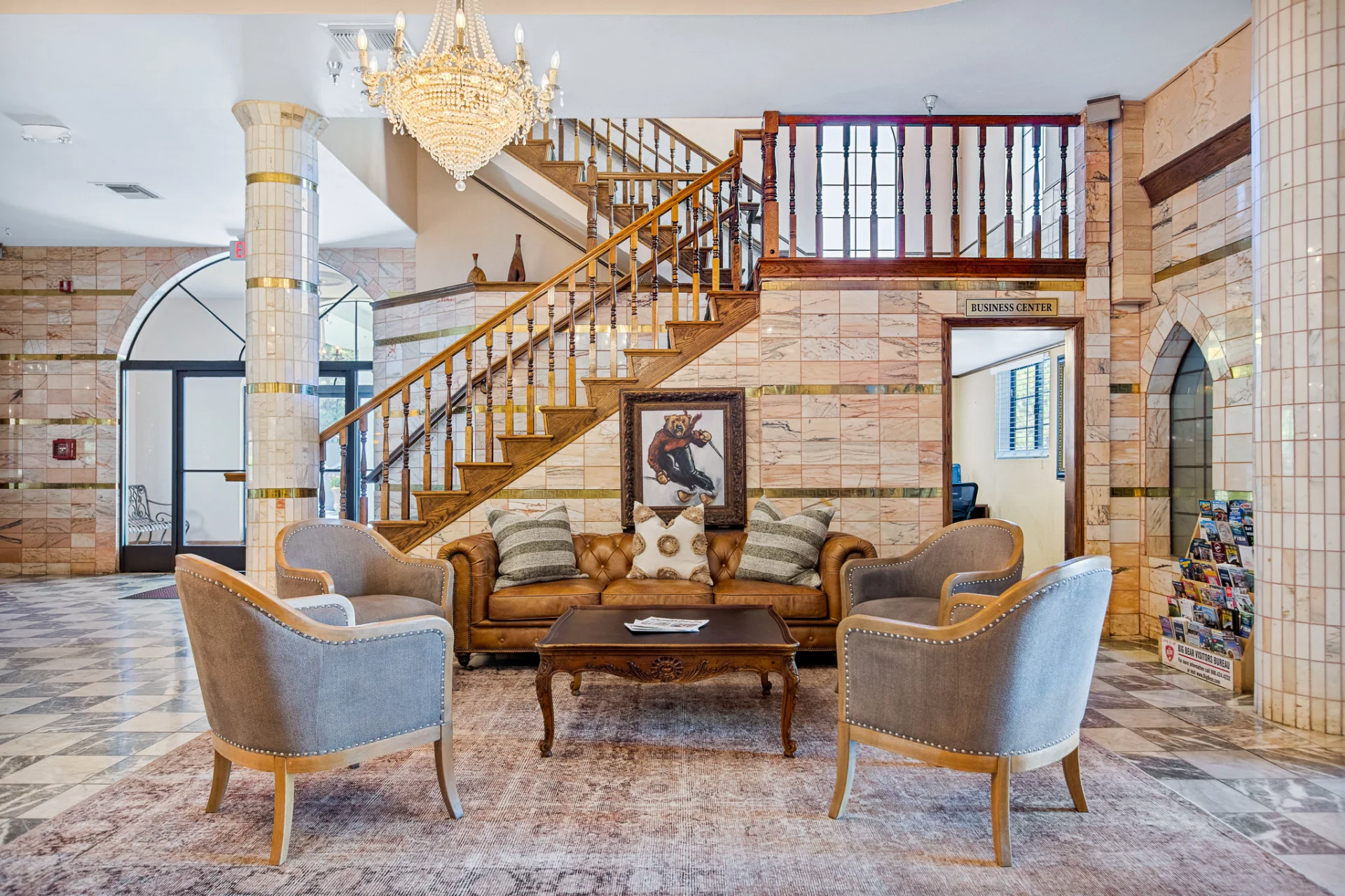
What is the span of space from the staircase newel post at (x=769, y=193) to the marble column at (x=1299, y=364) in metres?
2.87

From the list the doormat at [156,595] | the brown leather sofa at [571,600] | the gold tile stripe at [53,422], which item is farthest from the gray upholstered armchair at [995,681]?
the gold tile stripe at [53,422]

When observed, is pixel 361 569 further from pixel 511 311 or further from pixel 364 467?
pixel 364 467

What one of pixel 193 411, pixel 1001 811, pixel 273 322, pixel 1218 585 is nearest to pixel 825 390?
pixel 1218 585

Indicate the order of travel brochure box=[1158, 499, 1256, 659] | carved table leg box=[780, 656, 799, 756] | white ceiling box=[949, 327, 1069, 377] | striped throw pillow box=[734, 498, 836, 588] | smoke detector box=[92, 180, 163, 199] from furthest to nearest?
white ceiling box=[949, 327, 1069, 377] < smoke detector box=[92, 180, 163, 199] < striped throw pillow box=[734, 498, 836, 588] < travel brochure box=[1158, 499, 1256, 659] < carved table leg box=[780, 656, 799, 756]

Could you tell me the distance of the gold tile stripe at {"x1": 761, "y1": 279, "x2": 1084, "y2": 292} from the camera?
5895 millimetres

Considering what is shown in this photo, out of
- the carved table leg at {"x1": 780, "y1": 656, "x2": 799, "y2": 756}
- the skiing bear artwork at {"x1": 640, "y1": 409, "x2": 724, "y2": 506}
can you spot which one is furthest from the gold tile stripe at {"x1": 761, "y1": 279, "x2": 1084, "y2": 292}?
the carved table leg at {"x1": 780, "y1": 656, "x2": 799, "y2": 756}

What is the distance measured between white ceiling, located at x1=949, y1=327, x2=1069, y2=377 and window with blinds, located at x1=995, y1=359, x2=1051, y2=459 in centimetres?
25

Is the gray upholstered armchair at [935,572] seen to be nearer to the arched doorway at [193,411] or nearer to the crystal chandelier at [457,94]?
the crystal chandelier at [457,94]

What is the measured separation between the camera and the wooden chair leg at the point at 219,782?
2797mm

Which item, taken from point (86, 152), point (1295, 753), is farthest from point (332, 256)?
point (1295, 753)

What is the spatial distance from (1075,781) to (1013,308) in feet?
12.9

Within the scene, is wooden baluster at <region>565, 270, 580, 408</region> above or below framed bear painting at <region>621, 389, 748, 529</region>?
above

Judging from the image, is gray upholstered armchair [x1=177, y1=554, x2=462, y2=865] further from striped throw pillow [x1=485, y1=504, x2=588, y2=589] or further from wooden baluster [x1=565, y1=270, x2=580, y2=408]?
wooden baluster [x1=565, y1=270, x2=580, y2=408]

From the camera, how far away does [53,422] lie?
29.2 ft
